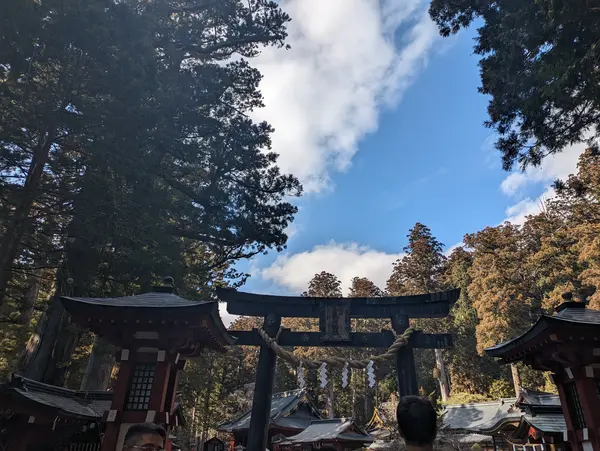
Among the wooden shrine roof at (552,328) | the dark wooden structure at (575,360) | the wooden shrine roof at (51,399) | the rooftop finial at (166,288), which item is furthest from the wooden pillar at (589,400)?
the wooden shrine roof at (51,399)

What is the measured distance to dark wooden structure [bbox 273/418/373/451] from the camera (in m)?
19.2

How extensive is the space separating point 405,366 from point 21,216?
30.8ft

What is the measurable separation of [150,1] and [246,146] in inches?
221

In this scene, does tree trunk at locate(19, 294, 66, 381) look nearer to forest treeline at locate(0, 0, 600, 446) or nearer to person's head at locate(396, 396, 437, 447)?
forest treeline at locate(0, 0, 600, 446)

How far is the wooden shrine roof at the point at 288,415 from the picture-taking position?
23234 mm

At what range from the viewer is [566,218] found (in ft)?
86.2

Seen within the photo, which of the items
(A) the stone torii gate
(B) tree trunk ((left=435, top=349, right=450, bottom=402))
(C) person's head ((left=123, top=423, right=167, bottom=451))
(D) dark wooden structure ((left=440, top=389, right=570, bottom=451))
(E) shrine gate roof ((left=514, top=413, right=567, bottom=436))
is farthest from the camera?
(B) tree trunk ((left=435, top=349, right=450, bottom=402))

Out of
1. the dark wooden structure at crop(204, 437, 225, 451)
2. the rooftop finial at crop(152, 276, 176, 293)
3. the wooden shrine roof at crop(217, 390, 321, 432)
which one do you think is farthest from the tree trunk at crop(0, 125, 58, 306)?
the wooden shrine roof at crop(217, 390, 321, 432)

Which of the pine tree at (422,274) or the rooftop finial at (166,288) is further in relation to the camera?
the pine tree at (422,274)

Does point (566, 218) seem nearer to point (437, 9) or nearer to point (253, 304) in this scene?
point (437, 9)

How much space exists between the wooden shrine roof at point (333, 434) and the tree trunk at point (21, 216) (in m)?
16.4

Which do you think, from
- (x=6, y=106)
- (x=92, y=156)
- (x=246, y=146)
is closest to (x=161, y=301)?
(x=92, y=156)

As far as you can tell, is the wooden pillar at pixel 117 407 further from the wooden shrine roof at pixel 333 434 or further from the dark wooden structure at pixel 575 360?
the wooden shrine roof at pixel 333 434

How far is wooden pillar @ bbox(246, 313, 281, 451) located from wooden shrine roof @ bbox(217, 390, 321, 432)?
15.3 m
